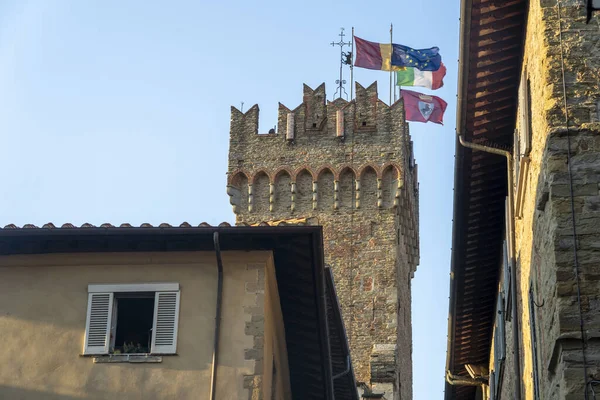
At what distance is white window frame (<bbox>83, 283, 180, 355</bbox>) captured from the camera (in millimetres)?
14531

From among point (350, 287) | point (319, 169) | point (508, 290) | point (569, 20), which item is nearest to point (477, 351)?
point (508, 290)

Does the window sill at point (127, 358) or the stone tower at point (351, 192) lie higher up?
the stone tower at point (351, 192)

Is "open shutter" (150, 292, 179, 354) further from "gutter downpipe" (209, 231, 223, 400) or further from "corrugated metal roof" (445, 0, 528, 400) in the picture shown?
"corrugated metal roof" (445, 0, 528, 400)

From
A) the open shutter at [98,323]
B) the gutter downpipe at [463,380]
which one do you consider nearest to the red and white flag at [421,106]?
the gutter downpipe at [463,380]

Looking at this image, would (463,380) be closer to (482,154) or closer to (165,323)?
(482,154)

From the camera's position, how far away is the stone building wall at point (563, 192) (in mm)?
10406

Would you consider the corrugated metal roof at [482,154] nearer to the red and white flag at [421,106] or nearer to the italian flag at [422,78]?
the italian flag at [422,78]

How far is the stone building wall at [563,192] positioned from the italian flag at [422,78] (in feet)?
85.6

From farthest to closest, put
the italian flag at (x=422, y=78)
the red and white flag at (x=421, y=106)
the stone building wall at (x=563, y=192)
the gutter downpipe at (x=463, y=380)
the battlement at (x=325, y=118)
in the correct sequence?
the battlement at (x=325, y=118)
the red and white flag at (x=421, y=106)
the italian flag at (x=422, y=78)
the gutter downpipe at (x=463, y=380)
the stone building wall at (x=563, y=192)

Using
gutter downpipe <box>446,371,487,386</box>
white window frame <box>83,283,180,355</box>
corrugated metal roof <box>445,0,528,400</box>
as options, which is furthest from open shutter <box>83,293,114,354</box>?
gutter downpipe <box>446,371,487,386</box>

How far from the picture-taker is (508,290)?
1566cm

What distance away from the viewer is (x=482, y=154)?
51.7 ft

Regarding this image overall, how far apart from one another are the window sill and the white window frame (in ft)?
0.19

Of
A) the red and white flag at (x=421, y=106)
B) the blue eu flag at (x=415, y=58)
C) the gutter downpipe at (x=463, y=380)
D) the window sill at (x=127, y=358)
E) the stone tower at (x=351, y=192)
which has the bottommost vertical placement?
the window sill at (x=127, y=358)
